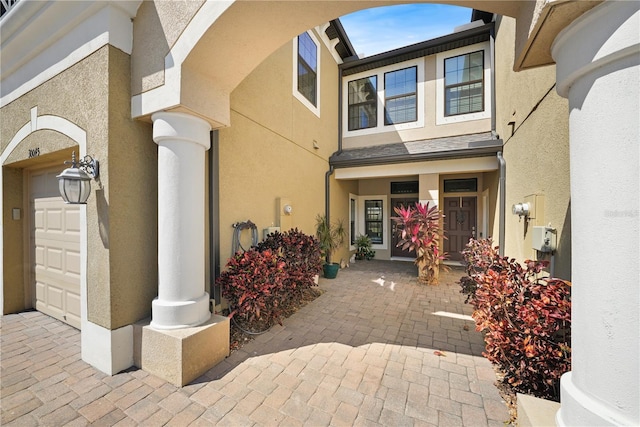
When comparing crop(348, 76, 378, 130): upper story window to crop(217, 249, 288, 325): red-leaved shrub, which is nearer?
crop(217, 249, 288, 325): red-leaved shrub

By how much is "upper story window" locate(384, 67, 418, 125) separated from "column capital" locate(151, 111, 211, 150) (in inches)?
272

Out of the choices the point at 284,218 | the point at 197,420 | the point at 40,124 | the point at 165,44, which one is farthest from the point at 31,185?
the point at 197,420

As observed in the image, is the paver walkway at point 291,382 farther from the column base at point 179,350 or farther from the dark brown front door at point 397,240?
the dark brown front door at point 397,240

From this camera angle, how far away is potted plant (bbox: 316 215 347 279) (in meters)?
6.85

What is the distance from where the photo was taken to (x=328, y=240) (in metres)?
7.05

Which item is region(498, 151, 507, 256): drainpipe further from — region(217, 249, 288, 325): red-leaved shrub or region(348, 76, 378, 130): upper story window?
region(217, 249, 288, 325): red-leaved shrub

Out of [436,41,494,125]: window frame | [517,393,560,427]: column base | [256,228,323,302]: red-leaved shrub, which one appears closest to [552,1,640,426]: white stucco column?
[517,393,560,427]: column base

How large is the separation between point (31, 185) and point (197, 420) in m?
5.21

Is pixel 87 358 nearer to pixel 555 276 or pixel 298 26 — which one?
pixel 298 26

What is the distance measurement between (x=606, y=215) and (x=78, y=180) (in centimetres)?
435

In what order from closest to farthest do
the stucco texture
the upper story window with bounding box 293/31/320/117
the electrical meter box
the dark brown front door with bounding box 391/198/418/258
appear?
the stucco texture < the electrical meter box < the upper story window with bounding box 293/31/320/117 < the dark brown front door with bounding box 391/198/418/258

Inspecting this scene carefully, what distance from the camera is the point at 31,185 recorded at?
14.6 ft

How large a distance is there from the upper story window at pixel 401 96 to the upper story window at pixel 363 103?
1.31ft

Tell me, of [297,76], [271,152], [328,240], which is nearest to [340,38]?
[297,76]
